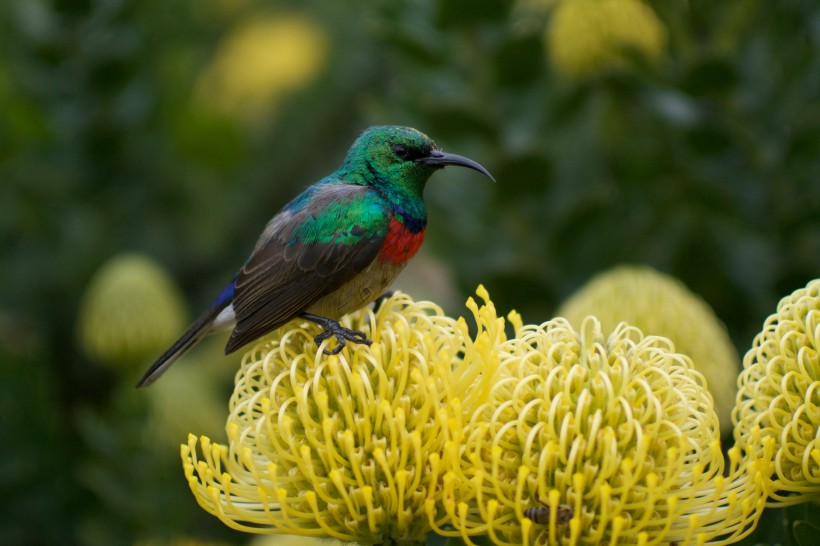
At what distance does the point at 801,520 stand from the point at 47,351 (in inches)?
137

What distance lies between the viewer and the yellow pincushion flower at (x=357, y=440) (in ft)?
6.08

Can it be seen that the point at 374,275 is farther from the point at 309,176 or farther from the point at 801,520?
the point at 309,176

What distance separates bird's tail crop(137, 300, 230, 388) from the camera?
2.54 m

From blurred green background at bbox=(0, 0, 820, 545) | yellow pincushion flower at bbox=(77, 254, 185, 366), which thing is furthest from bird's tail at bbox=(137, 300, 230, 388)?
yellow pincushion flower at bbox=(77, 254, 185, 366)

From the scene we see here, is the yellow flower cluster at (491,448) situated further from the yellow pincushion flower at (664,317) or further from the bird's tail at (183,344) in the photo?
the yellow pincushion flower at (664,317)

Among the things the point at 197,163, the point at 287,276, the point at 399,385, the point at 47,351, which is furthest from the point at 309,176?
the point at 399,385

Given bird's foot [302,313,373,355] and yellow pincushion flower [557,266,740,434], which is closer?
bird's foot [302,313,373,355]

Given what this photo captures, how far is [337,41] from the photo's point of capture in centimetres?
561

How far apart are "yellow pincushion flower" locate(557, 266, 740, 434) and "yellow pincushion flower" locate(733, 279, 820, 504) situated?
2.47 feet

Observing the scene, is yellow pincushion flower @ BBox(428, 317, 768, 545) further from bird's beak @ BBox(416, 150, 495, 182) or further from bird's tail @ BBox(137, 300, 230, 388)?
bird's tail @ BBox(137, 300, 230, 388)

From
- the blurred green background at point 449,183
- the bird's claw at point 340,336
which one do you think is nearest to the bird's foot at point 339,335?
the bird's claw at point 340,336

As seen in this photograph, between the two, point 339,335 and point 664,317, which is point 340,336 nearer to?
point 339,335

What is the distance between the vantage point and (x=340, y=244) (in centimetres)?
231

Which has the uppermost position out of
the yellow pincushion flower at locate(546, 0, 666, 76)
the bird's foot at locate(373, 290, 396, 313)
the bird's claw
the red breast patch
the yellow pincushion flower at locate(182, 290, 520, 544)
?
the yellow pincushion flower at locate(546, 0, 666, 76)
